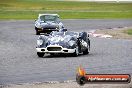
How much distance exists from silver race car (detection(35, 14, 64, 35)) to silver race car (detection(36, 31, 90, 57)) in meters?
14.7

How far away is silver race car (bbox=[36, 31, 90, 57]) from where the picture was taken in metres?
20.5

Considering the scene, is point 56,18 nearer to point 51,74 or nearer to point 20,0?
point 51,74

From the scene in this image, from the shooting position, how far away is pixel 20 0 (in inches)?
4616

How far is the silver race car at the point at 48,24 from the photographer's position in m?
36.5

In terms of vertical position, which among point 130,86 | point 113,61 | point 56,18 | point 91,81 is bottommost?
point 56,18

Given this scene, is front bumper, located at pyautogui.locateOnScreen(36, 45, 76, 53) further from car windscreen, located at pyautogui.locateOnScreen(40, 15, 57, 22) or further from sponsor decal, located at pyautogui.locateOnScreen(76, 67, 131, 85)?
car windscreen, located at pyautogui.locateOnScreen(40, 15, 57, 22)

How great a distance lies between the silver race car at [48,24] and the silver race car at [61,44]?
578 inches

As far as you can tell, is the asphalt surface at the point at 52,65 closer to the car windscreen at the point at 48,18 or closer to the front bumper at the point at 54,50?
the front bumper at the point at 54,50

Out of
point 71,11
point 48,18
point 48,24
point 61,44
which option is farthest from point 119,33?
point 71,11

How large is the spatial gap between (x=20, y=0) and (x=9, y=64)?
10027cm

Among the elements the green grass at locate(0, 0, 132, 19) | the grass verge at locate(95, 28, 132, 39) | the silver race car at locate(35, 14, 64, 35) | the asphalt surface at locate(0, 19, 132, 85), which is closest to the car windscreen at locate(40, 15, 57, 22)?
the silver race car at locate(35, 14, 64, 35)

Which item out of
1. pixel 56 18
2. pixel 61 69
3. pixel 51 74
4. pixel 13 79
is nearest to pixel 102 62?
pixel 61 69

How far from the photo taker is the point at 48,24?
3678 cm

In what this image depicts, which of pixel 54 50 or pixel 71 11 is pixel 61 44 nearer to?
pixel 54 50
